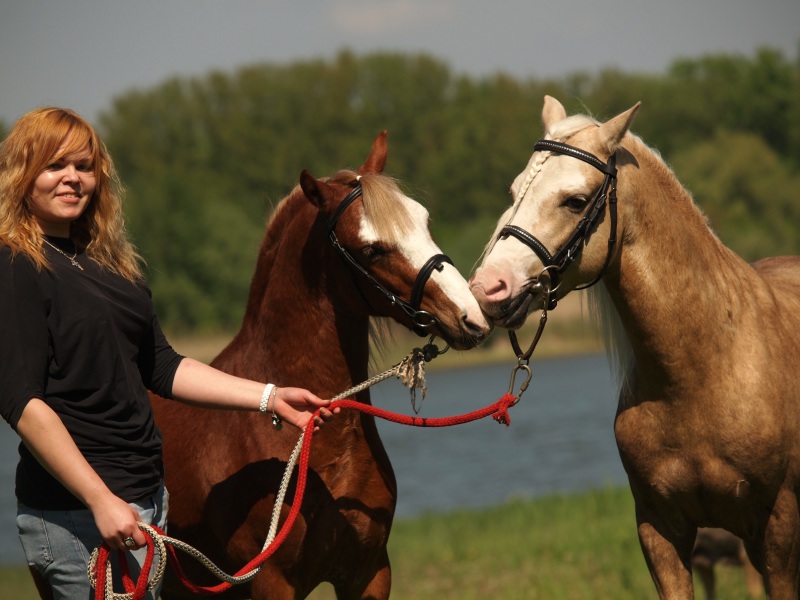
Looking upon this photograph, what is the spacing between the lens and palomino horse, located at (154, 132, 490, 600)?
12.3ft

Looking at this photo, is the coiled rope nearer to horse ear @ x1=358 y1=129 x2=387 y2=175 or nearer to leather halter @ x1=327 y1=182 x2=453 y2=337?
leather halter @ x1=327 y1=182 x2=453 y2=337

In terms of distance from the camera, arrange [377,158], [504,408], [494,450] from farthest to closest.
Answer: [494,450]
[377,158]
[504,408]

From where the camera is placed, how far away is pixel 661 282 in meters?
3.91

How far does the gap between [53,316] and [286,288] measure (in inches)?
A: 48.1

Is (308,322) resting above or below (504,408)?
above

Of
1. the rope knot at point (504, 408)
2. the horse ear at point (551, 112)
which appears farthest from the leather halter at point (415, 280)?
the horse ear at point (551, 112)

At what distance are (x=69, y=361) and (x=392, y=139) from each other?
152ft

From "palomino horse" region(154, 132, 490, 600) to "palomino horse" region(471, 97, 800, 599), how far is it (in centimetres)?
35

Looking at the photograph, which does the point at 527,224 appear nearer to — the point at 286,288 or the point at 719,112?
the point at 286,288

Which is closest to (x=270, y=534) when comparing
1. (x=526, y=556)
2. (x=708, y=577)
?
(x=708, y=577)

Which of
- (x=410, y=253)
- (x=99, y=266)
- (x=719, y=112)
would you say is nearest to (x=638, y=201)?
(x=410, y=253)

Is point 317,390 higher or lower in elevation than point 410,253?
lower

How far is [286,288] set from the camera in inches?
161

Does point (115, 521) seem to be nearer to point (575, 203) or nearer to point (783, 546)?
point (575, 203)
